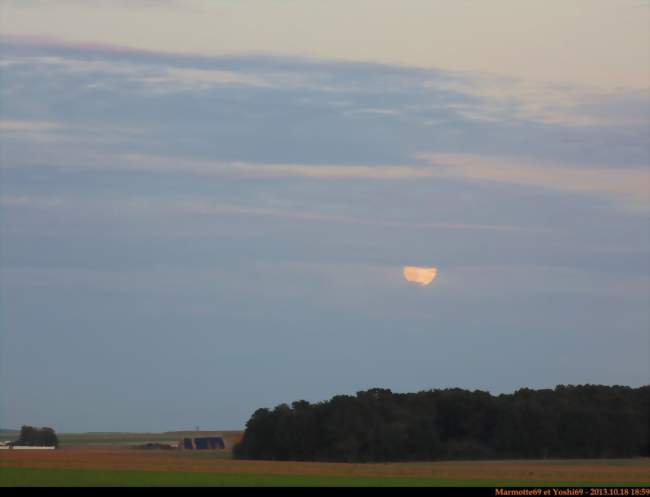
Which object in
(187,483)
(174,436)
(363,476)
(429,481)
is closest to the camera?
(187,483)

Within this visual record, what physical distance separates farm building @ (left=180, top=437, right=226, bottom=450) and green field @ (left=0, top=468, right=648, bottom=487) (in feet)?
170

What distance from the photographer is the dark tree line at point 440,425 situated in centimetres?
10950

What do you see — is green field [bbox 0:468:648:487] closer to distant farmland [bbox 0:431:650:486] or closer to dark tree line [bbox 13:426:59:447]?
distant farmland [bbox 0:431:650:486]

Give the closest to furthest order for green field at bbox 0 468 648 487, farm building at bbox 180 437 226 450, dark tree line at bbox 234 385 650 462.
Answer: green field at bbox 0 468 648 487, dark tree line at bbox 234 385 650 462, farm building at bbox 180 437 226 450

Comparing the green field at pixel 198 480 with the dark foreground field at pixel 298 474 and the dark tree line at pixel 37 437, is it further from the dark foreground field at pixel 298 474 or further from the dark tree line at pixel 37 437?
the dark tree line at pixel 37 437

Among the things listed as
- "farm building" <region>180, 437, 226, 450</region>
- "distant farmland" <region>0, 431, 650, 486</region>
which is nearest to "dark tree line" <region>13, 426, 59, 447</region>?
"farm building" <region>180, 437, 226, 450</region>

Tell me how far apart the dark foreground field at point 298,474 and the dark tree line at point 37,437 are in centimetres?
4969

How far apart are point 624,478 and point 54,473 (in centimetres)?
3365

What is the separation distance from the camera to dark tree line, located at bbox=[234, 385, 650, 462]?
359 ft

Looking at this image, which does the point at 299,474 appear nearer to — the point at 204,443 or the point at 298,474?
the point at 298,474

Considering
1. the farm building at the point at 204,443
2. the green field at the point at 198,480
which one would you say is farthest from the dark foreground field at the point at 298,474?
the farm building at the point at 204,443

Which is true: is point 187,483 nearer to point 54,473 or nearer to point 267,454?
point 54,473

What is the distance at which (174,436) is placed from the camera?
16088 cm
